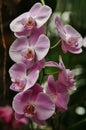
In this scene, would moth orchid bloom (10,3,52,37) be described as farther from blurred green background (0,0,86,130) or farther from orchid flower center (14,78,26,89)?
blurred green background (0,0,86,130)

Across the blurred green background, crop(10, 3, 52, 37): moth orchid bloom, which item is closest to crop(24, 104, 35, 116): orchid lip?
crop(10, 3, 52, 37): moth orchid bloom

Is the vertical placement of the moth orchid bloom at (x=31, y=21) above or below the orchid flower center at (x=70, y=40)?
above

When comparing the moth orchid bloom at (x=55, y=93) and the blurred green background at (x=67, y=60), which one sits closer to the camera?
the moth orchid bloom at (x=55, y=93)

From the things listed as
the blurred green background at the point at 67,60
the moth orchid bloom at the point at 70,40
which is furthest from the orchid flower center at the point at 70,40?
the blurred green background at the point at 67,60

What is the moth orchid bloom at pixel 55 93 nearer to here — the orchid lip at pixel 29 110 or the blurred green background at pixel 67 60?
the orchid lip at pixel 29 110

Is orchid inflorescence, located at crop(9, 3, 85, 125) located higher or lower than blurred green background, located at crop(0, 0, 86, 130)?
higher

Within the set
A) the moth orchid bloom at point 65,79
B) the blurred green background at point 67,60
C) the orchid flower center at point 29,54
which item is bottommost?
the blurred green background at point 67,60

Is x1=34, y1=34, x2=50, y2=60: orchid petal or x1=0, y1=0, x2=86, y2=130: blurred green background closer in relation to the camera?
x1=34, y1=34, x2=50, y2=60: orchid petal

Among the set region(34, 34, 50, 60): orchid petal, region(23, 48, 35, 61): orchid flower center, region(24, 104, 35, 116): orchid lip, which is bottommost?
region(24, 104, 35, 116): orchid lip
